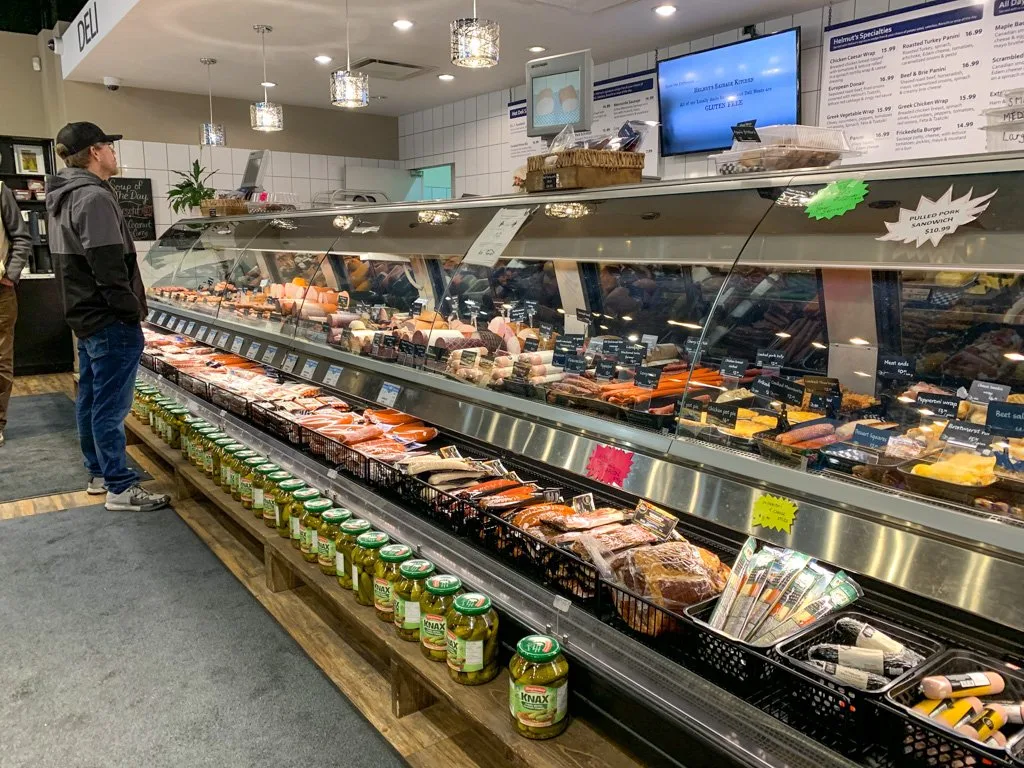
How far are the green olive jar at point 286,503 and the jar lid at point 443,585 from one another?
0.95m

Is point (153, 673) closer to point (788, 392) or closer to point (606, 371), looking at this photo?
point (606, 371)

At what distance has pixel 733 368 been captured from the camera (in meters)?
2.00

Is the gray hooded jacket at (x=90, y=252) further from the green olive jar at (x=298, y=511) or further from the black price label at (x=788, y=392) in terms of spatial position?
the black price label at (x=788, y=392)

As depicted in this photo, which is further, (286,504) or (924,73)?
(924,73)

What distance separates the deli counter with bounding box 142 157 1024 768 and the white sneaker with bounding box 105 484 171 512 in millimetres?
1233

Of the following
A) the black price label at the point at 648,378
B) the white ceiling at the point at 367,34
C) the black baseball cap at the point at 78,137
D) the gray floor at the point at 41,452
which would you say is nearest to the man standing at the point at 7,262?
the gray floor at the point at 41,452

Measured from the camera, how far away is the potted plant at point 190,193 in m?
7.66

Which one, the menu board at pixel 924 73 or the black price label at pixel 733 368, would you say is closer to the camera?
the black price label at pixel 733 368

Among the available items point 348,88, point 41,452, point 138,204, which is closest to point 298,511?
point 348,88

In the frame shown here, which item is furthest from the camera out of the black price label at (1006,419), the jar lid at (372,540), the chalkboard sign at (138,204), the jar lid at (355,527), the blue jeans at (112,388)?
the chalkboard sign at (138,204)

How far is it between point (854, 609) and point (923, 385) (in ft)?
1.89

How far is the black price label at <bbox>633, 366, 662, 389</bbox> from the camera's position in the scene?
1.99 m

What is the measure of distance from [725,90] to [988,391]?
454cm

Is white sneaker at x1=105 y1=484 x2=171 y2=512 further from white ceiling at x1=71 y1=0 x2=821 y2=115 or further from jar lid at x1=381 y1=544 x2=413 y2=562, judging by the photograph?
white ceiling at x1=71 y1=0 x2=821 y2=115
